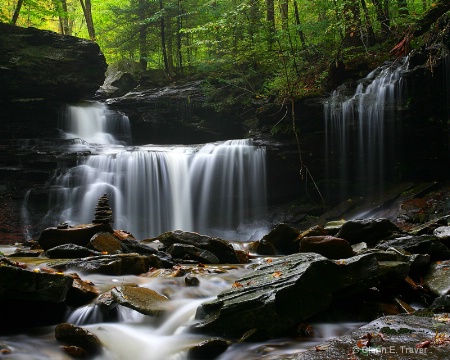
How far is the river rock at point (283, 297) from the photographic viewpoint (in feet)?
13.5

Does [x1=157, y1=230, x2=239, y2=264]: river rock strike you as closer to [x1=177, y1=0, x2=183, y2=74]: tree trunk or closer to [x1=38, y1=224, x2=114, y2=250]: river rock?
[x1=38, y1=224, x2=114, y2=250]: river rock

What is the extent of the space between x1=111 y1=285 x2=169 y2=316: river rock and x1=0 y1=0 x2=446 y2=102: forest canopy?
7482 millimetres

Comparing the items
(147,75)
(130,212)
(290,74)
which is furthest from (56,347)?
(147,75)

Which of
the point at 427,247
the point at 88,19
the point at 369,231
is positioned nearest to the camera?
the point at 427,247

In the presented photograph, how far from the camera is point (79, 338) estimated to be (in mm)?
4035

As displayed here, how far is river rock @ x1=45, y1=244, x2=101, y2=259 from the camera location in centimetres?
700

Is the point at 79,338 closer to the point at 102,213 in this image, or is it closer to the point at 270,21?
the point at 102,213

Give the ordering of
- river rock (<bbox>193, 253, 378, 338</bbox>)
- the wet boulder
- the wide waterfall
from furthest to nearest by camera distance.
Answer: the wide waterfall
the wet boulder
river rock (<bbox>193, 253, 378, 338</bbox>)

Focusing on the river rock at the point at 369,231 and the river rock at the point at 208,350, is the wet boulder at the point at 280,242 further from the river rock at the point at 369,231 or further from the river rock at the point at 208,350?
the river rock at the point at 208,350

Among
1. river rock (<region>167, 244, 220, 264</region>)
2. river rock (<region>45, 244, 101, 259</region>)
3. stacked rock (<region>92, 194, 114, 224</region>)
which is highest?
stacked rock (<region>92, 194, 114, 224</region>)

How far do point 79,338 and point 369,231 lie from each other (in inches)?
242

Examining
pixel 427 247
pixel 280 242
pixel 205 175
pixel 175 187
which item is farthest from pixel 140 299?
pixel 205 175

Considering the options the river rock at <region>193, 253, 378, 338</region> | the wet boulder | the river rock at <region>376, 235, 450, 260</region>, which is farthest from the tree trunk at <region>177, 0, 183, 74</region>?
the river rock at <region>193, 253, 378, 338</region>

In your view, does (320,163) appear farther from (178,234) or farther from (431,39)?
(178,234)
